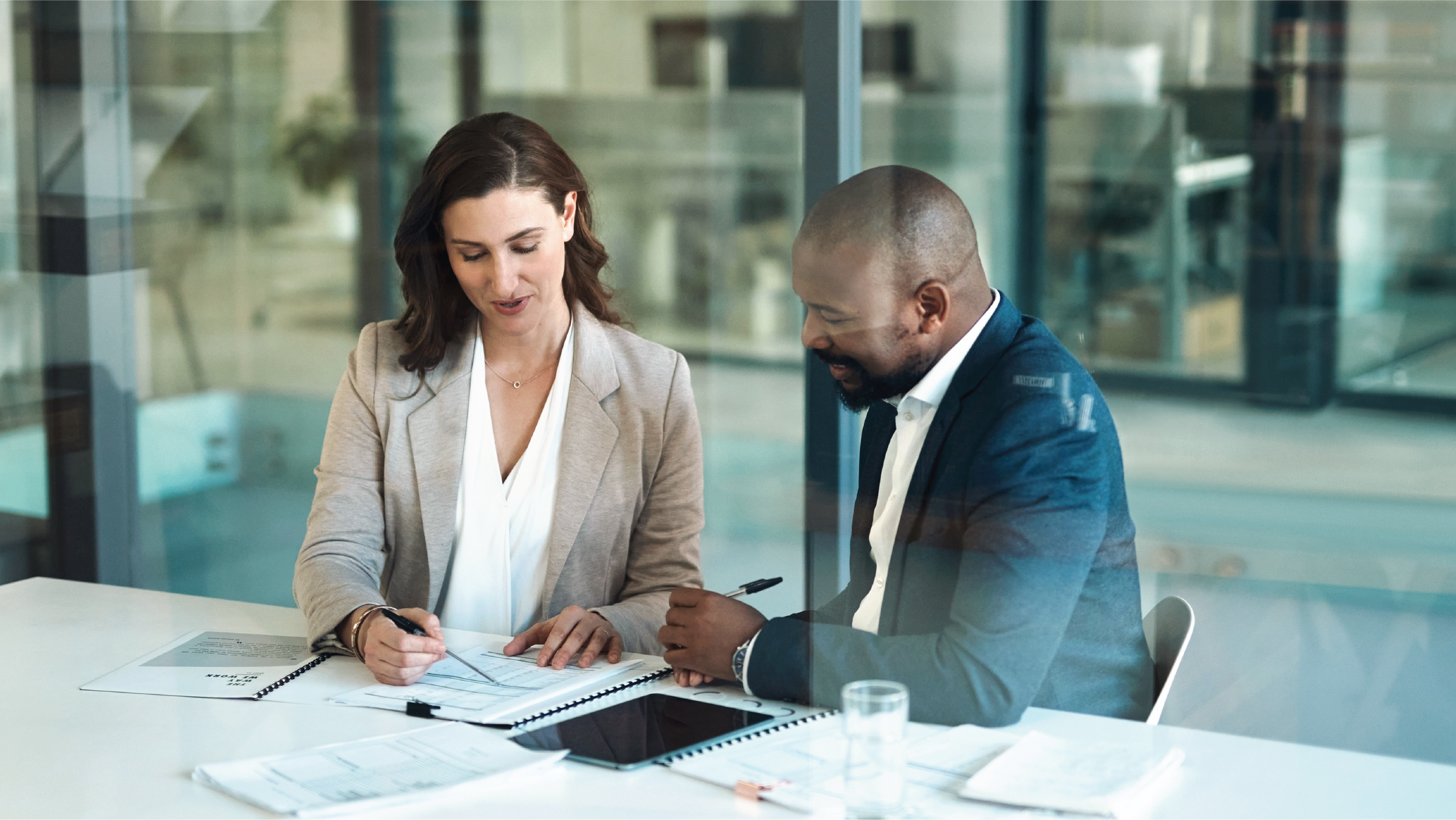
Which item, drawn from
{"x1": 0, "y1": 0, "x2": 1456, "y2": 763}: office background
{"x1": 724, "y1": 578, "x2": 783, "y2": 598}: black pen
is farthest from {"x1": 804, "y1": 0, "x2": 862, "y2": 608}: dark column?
{"x1": 724, "y1": 578, "x2": 783, "y2": 598}: black pen

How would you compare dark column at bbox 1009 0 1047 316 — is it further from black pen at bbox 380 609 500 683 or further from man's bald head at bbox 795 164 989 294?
black pen at bbox 380 609 500 683

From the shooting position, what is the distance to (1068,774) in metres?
1.44

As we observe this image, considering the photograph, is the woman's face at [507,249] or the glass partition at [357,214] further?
the glass partition at [357,214]

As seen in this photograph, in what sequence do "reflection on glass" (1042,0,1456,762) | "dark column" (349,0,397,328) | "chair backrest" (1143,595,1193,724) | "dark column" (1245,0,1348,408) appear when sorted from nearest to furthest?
"chair backrest" (1143,595,1193,724)
"reflection on glass" (1042,0,1456,762)
"dark column" (1245,0,1348,408)
"dark column" (349,0,397,328)

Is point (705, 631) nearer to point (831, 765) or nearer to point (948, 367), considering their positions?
point (831, 765)

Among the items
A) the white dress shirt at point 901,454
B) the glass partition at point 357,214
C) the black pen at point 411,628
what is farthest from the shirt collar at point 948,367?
the glass partition at point 357,214

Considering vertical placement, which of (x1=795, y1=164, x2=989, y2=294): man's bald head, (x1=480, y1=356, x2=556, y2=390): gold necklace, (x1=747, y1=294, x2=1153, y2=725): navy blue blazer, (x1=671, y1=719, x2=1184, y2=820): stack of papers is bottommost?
(x1=671, y1=719, x2=1184, y2=820): stack of papers

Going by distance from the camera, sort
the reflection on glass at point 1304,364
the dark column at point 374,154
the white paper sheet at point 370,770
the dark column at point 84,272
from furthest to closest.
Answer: the dark column at point 374,154 < the dark column at point 84,272 < the reflection on glass at point 1304,364 < the white paper sheet at point 370,770

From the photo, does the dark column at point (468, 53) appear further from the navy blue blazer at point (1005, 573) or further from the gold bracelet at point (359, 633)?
the navy blue blazer at point (1005, 573)

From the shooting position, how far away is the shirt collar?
184 centimetres

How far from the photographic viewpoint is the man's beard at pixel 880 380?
1861mm

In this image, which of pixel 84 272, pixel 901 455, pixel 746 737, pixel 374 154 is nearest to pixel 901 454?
pixel 901 455

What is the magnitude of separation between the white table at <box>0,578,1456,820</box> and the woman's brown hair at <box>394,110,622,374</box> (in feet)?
2.34

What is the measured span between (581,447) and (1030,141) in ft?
6.97
